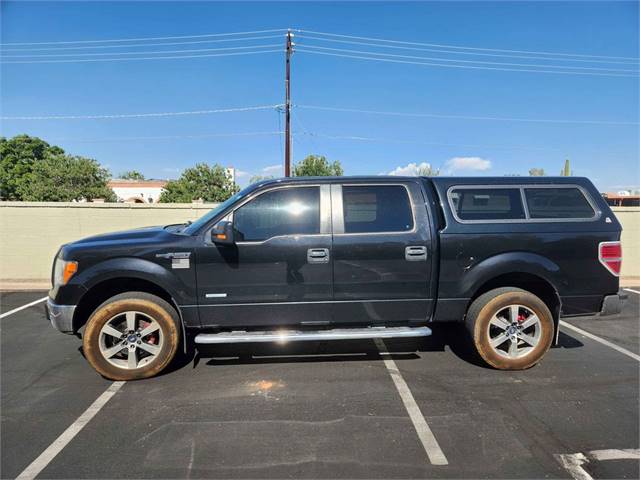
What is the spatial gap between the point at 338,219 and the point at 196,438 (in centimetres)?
230

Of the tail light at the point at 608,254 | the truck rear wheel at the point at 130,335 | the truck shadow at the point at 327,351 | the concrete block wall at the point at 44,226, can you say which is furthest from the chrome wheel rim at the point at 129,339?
the concrete block wall at the point at 44,226

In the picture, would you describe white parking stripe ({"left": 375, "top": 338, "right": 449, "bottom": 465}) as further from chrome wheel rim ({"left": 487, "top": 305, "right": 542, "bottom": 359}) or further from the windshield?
the windshield

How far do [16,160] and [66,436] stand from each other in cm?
7708

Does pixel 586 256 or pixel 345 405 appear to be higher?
pixel 586 256

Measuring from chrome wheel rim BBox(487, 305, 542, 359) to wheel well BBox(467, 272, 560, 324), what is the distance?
0.27 metres

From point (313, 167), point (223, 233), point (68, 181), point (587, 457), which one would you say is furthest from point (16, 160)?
point (587, 457)

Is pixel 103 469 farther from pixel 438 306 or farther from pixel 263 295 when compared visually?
pixel 438 306

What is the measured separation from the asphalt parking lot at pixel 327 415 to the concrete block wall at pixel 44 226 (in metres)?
4.86

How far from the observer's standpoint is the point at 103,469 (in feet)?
8.88

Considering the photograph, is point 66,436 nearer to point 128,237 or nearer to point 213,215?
point 128,237

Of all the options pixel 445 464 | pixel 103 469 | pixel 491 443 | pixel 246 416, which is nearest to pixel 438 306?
pixel 491 443

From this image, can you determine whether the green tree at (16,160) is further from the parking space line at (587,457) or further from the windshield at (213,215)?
the parking space line at (587,457)

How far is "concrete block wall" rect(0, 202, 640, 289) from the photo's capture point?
30.2ft

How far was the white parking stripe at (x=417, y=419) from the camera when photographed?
2826 mm
